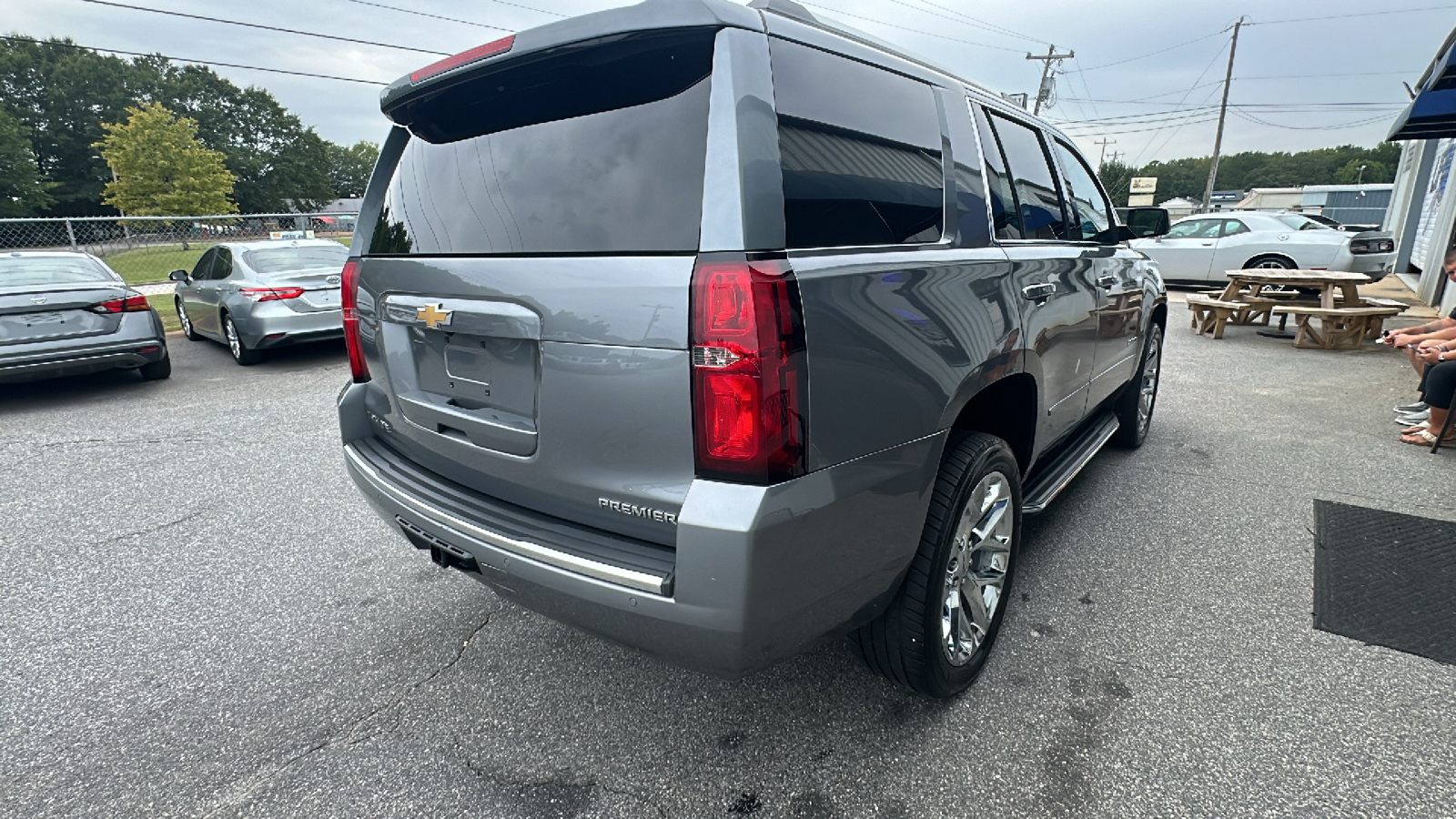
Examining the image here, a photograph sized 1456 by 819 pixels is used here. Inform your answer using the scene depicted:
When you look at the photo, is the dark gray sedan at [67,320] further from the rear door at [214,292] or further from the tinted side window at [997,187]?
the tinted side window at [997,187]

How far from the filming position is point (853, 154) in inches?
70.7

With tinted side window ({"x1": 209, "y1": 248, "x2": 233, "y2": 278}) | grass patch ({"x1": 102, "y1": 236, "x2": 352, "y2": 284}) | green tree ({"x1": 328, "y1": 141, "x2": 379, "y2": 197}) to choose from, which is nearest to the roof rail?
tinted side window ({"x1": 209, "y1": 248, "x2": 233, "y2": 278})

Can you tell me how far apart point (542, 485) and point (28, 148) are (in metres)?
72.1

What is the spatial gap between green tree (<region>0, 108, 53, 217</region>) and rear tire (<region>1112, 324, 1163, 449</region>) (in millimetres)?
68257

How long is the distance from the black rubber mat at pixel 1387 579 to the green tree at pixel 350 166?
105719 millimetres

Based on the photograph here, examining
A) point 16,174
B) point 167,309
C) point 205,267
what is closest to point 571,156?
point 205,267

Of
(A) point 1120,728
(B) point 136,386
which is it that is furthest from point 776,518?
(B) point 136,386

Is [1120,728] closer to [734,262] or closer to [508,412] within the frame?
[734,262]

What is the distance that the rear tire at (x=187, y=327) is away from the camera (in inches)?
382

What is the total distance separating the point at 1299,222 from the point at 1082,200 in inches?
487

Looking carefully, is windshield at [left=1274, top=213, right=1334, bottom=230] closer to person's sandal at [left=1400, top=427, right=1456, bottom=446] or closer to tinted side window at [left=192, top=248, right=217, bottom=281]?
person's sandal at [left=1400, top=427, right=1456, bottom=446]

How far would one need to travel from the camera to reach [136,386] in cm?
705

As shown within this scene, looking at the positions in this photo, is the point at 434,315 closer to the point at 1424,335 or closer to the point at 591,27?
the point at 591,27

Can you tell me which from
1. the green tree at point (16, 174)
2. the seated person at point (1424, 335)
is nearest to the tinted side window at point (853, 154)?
the seated person at point (1424, 335)
